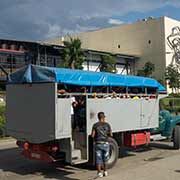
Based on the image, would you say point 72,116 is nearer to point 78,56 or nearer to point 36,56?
point 78,56

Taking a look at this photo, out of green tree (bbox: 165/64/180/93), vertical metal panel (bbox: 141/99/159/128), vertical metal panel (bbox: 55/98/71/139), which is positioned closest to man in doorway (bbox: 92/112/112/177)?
vertical metal panel (bbox: 55/98/71/139)

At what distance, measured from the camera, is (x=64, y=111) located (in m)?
10.8

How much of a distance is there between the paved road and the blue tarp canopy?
2419mm

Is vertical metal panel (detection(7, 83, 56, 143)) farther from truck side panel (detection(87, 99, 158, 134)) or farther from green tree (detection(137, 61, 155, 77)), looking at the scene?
green tree (detection(137, 61, 155, 77))

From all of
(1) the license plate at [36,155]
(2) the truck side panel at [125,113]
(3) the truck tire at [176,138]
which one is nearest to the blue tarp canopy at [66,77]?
(2) the truck side panel at [125,113]

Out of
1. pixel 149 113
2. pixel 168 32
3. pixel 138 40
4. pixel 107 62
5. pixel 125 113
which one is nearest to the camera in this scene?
pixel 125 113

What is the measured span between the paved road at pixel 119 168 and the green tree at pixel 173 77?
57.5 meters

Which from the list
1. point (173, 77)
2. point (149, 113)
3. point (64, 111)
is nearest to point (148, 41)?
point (173, 77)

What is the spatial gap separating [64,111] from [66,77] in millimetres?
1020

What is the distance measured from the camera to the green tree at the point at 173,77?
7171 cm

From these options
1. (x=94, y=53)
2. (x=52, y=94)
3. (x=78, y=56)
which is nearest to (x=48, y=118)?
(x=52, y=94)

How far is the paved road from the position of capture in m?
10.9

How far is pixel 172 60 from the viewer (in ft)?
264

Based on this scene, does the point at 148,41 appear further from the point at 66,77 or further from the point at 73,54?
the point at 66,77
